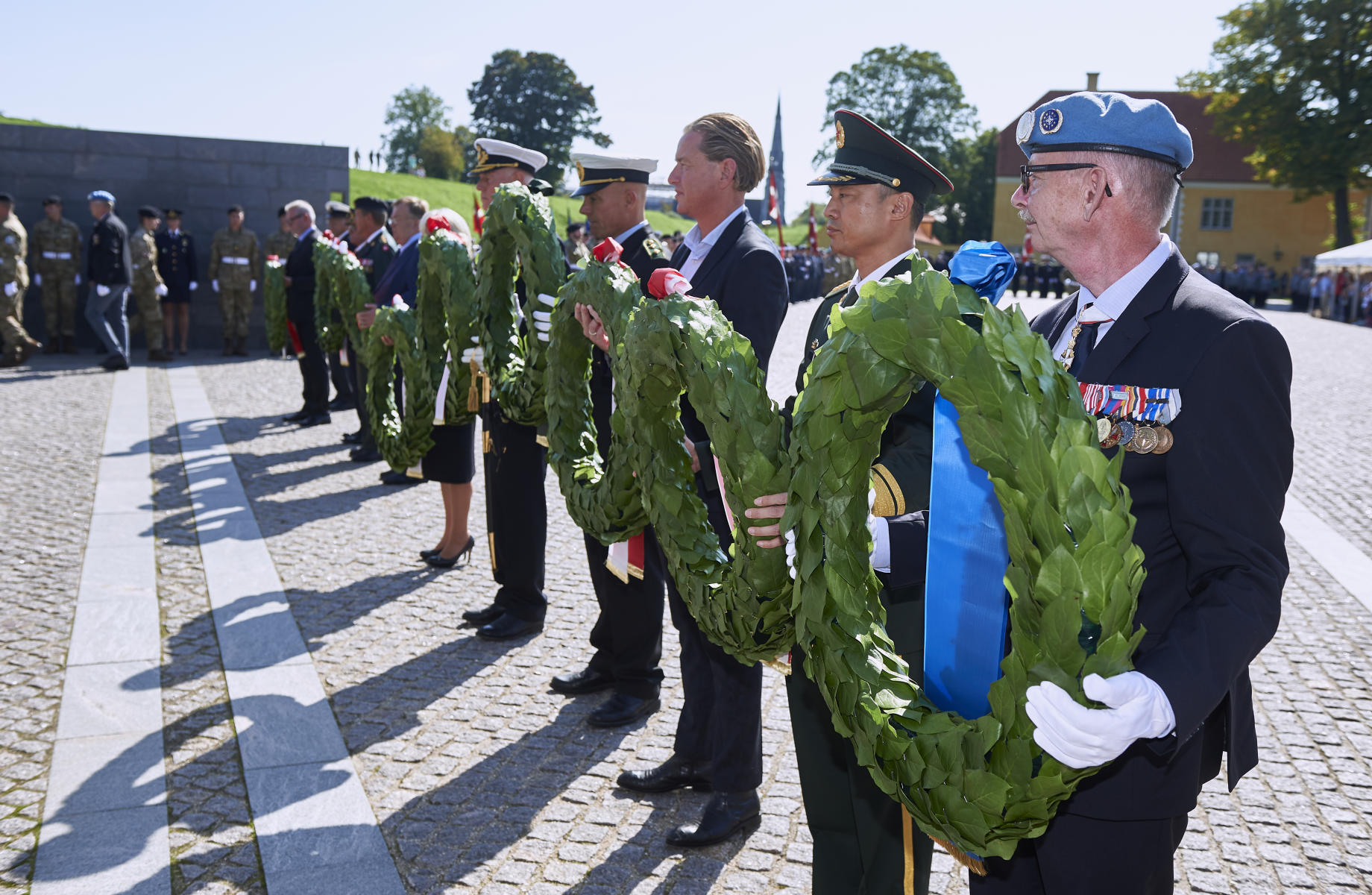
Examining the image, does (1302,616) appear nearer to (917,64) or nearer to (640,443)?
(640,443)

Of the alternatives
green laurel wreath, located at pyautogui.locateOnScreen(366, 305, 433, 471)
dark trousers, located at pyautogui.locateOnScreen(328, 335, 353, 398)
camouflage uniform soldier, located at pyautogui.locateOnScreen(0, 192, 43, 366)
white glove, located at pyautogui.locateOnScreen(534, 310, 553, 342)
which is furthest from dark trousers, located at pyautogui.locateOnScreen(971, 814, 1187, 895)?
camouflage uniform soldier, located at pyautogui.locateOnScreen(0, 192, 43, 366)

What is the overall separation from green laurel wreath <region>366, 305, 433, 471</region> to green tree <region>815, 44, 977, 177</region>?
211ft

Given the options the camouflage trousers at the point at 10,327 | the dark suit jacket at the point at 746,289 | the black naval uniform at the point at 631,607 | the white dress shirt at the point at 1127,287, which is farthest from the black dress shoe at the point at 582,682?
the camouflage trousers at the point at 10,327

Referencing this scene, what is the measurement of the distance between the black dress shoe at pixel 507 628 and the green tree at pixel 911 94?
6631 centimetres

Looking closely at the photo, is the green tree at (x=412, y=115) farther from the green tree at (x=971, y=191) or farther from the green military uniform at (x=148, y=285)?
the green military uniform at (x=148, y=285)

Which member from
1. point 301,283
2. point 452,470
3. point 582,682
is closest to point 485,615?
point 582,682

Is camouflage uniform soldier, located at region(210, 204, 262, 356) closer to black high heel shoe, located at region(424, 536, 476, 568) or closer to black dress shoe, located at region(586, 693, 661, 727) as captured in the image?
black high heel shoe, located at region(424, 536, 476, 568)

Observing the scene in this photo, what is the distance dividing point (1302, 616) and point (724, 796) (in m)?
4.26

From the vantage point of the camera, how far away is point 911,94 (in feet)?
228

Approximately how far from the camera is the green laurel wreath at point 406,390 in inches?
256

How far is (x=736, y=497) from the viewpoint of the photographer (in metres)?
2.71

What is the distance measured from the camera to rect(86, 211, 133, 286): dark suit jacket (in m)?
16.2

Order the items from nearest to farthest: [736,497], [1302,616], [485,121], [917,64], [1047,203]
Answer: [1047,203], [736,497], [1302,616], [917,64], [485,121]

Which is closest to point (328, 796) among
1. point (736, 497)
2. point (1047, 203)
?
point (736, 497)
